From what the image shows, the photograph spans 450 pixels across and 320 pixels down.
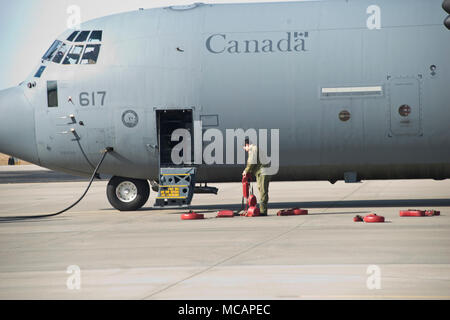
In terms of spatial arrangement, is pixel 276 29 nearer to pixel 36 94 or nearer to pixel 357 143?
pixel 357 143

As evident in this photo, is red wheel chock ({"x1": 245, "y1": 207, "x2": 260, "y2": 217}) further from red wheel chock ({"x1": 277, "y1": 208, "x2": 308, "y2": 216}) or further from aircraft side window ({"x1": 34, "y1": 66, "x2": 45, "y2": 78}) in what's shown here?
aircraft side window ({"x1": 34, "y1": 66, "x2": 45, "y2": 78})

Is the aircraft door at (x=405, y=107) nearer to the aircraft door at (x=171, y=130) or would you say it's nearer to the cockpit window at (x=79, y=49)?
the aircraft door at (x=171, y=130)

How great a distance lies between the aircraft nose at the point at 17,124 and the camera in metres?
20.4

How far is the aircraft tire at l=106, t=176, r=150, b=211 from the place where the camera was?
21.3 meters

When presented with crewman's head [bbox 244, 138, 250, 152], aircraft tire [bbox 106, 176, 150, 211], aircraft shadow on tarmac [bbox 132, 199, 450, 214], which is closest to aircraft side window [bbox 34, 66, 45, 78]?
aircraft tire [bbox 106, 176, 150, 211]

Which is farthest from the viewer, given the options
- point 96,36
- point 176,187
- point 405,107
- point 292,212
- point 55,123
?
point 96,36

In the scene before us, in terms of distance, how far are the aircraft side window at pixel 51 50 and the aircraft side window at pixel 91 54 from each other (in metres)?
0.93

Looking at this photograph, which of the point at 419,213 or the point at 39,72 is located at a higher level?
the point at 39,72

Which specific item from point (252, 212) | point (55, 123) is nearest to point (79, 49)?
point (55, 123)

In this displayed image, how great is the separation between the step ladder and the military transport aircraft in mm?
30

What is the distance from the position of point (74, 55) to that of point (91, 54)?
19.1 inches

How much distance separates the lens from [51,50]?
68.7 ft

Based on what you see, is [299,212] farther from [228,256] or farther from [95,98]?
[228,256]

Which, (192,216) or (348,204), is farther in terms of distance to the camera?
(348,204)
